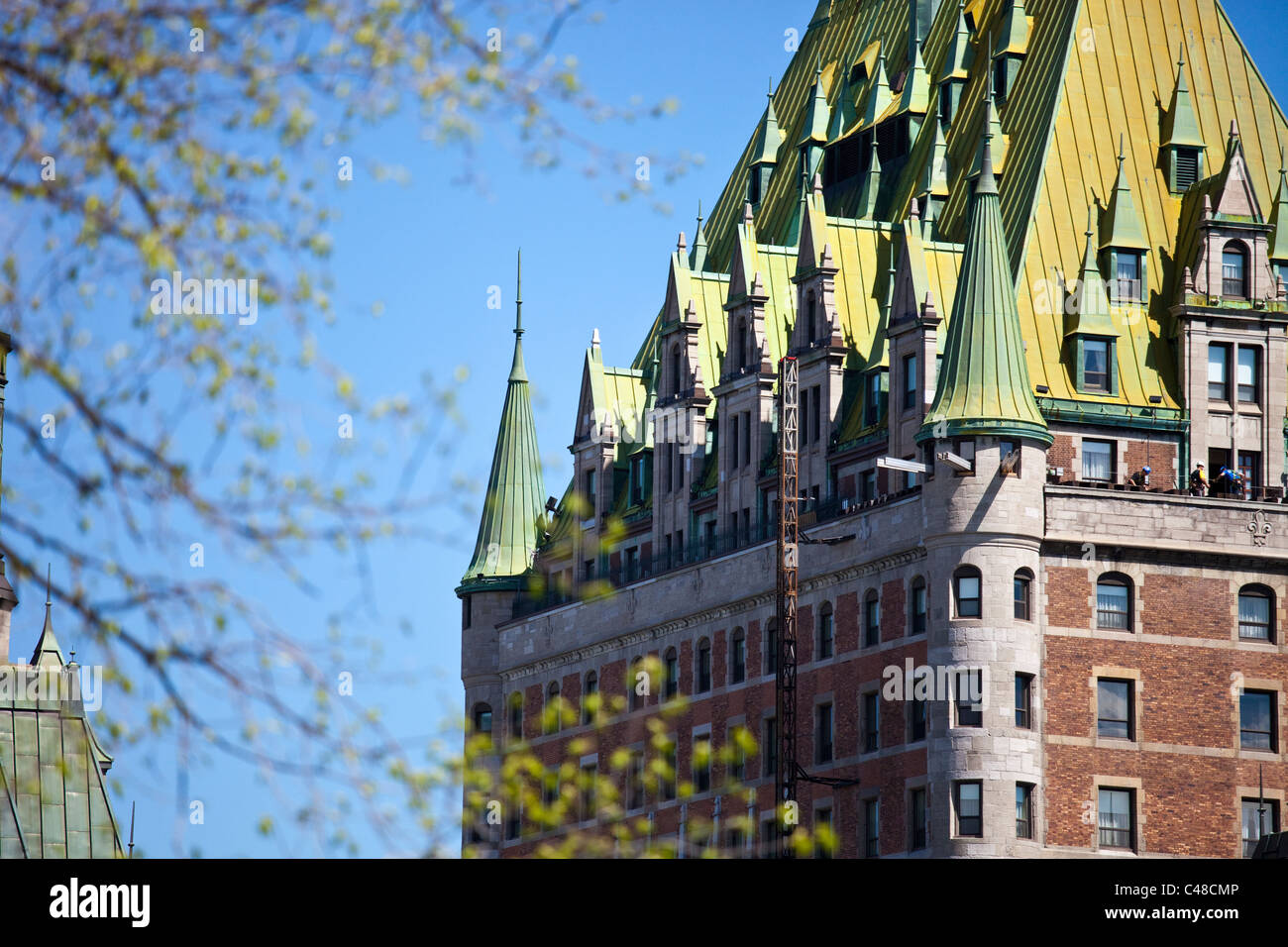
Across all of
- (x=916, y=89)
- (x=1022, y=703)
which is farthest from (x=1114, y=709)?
(x=916, y=89)

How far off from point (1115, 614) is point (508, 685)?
1346 inches

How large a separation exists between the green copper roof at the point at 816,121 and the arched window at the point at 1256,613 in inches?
1244

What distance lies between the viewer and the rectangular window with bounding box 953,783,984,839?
91.8 metres

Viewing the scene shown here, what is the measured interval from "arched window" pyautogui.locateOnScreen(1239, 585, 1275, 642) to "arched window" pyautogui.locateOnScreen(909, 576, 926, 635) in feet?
34.0

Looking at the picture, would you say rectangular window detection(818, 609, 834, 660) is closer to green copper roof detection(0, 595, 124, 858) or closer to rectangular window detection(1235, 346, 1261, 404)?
rectangular window detection(1235, 346, 1261, 404)

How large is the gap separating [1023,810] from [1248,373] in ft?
65.0

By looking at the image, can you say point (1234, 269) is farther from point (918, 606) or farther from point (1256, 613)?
point (918, 606)

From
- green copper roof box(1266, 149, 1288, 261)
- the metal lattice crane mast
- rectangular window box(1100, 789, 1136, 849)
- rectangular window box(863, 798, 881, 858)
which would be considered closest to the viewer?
rectangular window box(1100, 789, 1136, 849)

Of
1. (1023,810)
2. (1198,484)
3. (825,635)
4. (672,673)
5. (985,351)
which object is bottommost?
(1023,810)

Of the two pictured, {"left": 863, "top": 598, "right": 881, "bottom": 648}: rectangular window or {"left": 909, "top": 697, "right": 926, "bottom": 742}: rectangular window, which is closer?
{"left": 909, "top": 697, "right": 926, "bottom": 742}: rectangular window

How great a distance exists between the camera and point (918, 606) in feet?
317

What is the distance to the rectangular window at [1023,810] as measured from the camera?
301 feet

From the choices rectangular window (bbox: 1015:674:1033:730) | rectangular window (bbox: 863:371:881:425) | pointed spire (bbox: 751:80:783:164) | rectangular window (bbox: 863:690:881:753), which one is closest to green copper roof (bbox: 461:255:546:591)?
pointed spire (bbox: 751:80:783:164)
